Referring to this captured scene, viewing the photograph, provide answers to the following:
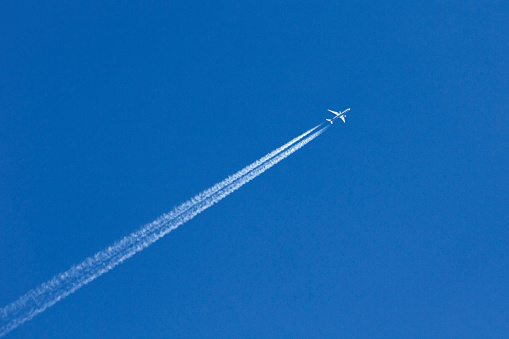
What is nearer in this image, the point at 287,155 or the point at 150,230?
the point at 150,230

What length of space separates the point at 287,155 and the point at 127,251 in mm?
16141

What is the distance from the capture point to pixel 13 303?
3750 centimetres

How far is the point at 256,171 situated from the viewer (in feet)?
146

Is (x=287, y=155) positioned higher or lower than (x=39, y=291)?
higher

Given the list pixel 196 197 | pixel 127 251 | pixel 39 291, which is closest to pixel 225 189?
pixel 196 197

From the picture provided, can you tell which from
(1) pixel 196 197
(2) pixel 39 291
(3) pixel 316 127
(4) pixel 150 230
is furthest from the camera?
(3) pixel 316 127

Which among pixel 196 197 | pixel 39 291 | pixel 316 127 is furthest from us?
pixel 316 127

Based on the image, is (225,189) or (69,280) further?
(225,189)

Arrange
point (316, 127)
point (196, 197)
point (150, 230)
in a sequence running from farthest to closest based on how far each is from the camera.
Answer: point (316, 127) < point (196, 197) < point (150, 230)

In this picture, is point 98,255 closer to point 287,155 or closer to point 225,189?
point 225,189

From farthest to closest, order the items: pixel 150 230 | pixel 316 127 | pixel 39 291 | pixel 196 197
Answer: pixel 316 127
pixel 196 197
pixel 150 230
pixel 39 291

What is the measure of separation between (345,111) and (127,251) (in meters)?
23.0

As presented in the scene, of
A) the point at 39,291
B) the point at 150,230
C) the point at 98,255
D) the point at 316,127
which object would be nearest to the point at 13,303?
the point at 39,291

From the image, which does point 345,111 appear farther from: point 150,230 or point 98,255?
point 98,255
